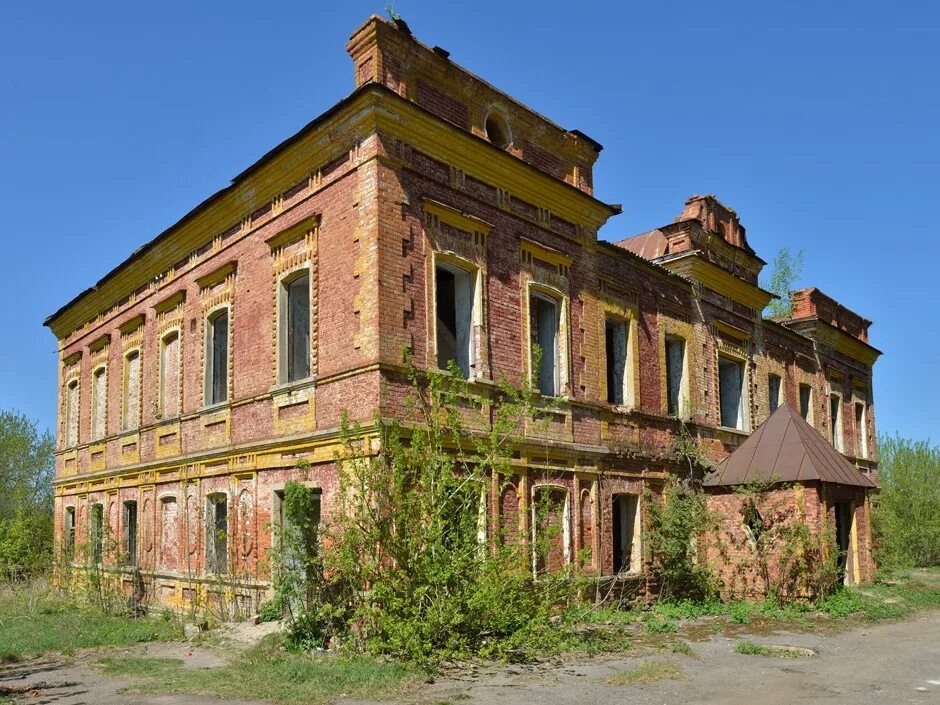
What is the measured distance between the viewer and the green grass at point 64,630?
44.8ft

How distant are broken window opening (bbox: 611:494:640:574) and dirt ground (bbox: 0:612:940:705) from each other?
3372mm

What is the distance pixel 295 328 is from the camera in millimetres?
14781

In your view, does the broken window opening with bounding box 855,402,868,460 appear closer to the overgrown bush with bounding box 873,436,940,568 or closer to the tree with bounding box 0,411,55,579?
the overgrown bush with bounding box 873,436,940,568

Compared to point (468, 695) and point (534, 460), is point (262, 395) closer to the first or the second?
point (534, 460)

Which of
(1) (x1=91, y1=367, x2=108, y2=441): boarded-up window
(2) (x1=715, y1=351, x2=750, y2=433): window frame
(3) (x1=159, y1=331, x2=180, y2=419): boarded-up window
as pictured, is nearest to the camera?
(3) (x1=159, y1=331, x2=180, y2=419): boarded-up window

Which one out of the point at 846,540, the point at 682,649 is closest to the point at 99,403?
the point at 682,649

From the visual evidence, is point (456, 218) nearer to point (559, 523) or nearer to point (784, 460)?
point (559, 523)

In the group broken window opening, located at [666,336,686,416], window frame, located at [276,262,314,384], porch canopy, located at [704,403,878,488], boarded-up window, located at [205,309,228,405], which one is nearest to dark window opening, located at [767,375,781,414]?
porch canopy, located at [704,403,878,488]

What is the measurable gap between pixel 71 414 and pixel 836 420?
22.4m

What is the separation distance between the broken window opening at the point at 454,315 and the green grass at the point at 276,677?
4.91m

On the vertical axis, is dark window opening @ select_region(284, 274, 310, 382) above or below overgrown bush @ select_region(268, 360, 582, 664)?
above

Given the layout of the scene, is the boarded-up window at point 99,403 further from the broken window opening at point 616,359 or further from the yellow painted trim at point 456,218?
the broken window opening at point 616,359

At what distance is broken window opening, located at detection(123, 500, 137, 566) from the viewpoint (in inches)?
748

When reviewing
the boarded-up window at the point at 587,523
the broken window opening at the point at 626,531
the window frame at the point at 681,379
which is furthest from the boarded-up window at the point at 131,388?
the window frame at the point at 681,379
